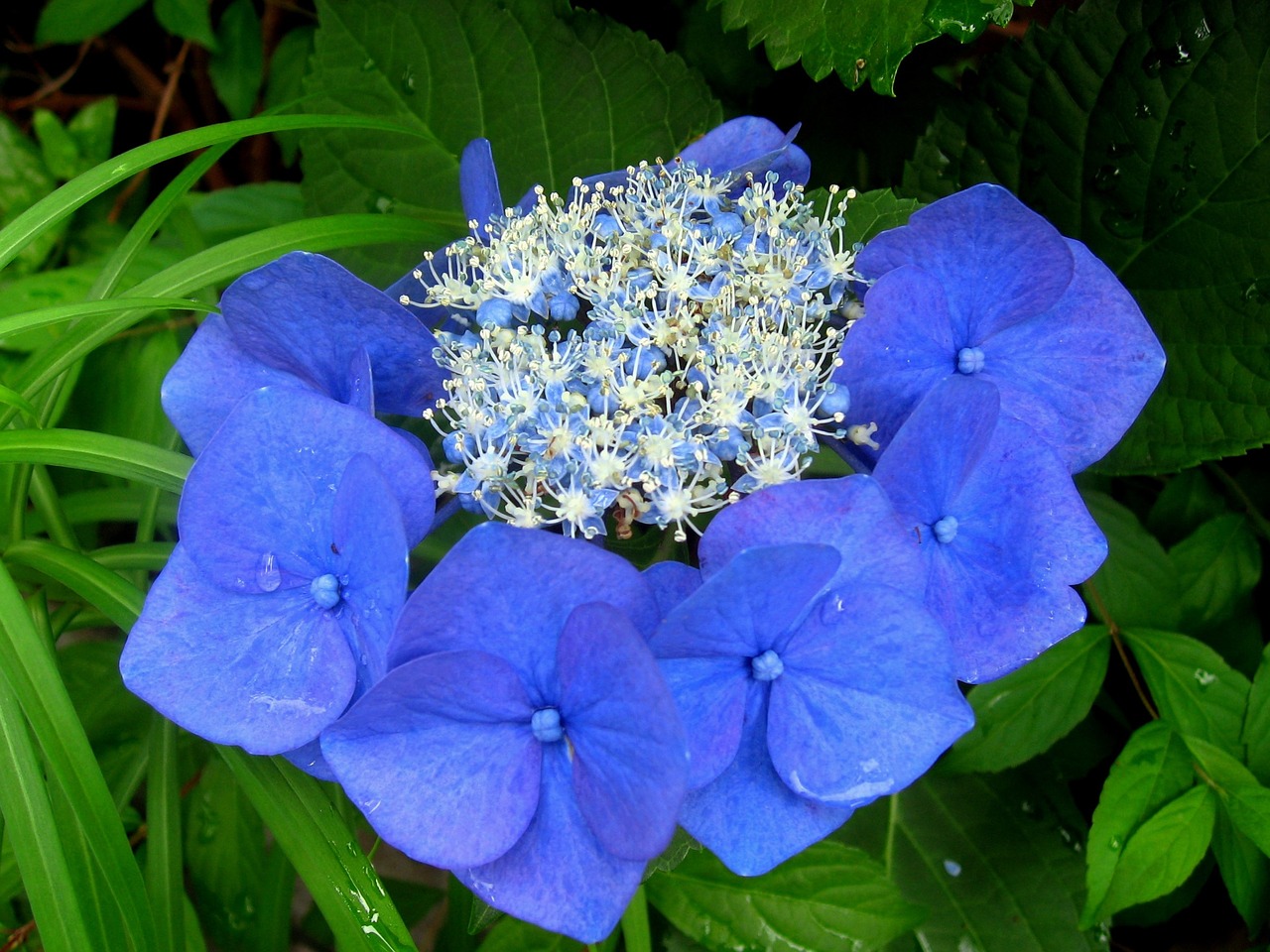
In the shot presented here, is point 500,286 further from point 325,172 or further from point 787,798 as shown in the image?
point 325,172

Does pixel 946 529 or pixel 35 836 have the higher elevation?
pixel 946 529

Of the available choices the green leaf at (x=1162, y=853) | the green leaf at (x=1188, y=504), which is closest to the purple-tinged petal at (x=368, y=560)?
the green leaf at (x=1162, y=853)

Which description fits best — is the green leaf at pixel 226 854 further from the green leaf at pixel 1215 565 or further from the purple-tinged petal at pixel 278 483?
the green leaf at pixel 1215 565

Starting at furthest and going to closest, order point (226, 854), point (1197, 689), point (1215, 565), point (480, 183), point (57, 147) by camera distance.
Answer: point (57, 147)
point (226, 854)
point (1215, 565)
point (1197, 689)
point (480, 183)

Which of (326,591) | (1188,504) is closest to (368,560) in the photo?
(326,591)

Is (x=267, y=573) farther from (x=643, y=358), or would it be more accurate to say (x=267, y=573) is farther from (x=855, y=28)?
(x=855, y=28)

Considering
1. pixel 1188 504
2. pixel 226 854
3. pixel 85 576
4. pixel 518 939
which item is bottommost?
pixel 226 854

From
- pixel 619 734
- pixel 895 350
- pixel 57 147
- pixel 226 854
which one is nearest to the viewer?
pixel 619 734

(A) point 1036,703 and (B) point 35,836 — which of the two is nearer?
(B) point 35,836
